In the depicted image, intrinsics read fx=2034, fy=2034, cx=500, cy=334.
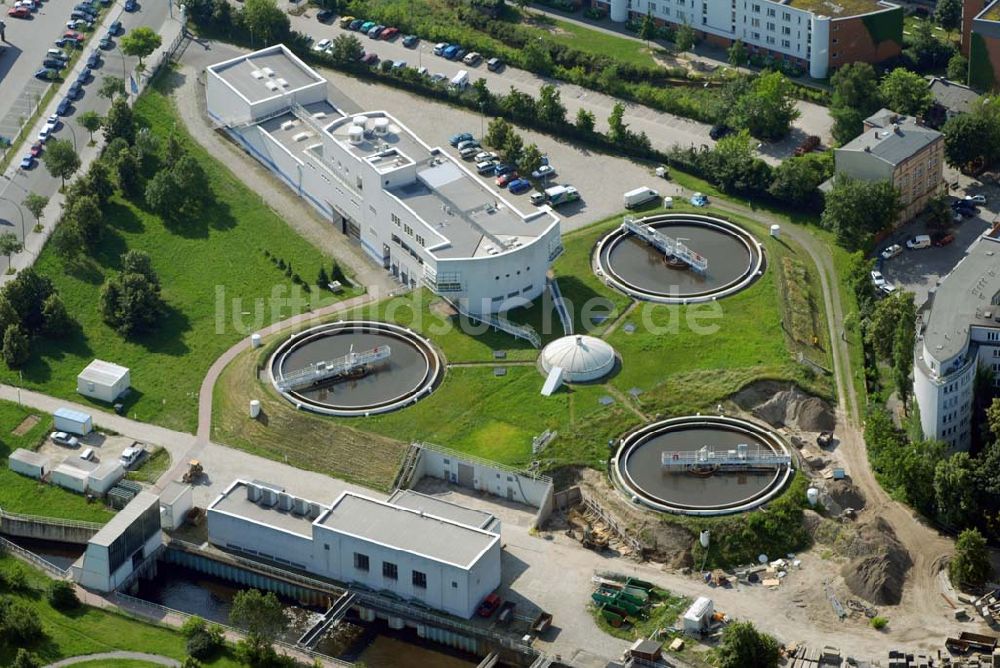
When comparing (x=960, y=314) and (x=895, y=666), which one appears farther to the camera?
(x=960, y=314)

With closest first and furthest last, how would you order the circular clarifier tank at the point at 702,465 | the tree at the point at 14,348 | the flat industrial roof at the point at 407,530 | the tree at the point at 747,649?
the tree at the point at 747,649 → the flat industrial roof at the point at 407,530 → the circular clarifier tank at the point at 702,465 → the tree at the point at 14,348

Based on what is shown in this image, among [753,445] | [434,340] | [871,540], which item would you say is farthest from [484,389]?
[871,540]

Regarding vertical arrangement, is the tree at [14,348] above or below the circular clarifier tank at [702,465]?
above

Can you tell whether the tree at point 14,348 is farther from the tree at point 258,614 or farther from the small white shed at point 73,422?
the tree at point 258,614

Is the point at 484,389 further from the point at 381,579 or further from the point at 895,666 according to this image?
the point at 895,666

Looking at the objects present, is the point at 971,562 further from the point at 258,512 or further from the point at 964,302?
the point at 258,512

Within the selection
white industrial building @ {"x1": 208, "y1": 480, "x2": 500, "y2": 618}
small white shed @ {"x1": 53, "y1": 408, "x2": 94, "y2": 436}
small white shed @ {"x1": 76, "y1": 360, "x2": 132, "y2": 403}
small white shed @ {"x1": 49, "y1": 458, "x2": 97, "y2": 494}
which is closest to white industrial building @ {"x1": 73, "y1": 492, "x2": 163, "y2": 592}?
white industrial building @ {"x1": 208, "y1": 480, "x2": 500, "y2": 618}

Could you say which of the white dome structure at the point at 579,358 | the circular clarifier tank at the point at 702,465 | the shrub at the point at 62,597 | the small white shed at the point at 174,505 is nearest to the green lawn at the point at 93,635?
the shrub at the point at 62,597
